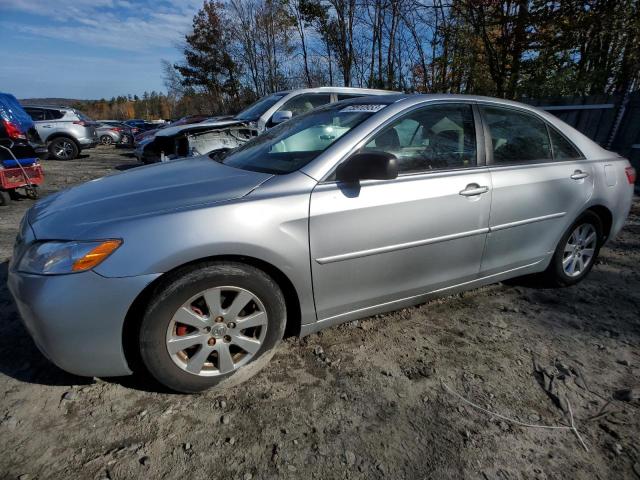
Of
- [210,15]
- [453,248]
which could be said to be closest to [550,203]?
[453,248]

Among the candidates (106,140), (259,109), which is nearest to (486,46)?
(259,109)

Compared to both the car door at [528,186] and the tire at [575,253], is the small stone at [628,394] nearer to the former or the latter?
the car door at [528,186]

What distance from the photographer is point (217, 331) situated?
1915mm

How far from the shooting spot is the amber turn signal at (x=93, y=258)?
64.6 inches

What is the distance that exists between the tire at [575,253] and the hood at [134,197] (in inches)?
99.1

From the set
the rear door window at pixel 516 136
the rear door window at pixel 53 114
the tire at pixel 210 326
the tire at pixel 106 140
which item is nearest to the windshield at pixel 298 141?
the tire at pixel 210 326

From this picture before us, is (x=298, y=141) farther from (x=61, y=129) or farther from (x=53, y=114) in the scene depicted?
(x=53, y=114)

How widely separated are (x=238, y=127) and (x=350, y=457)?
5830 millimetres

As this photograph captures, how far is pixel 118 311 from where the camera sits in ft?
5.52

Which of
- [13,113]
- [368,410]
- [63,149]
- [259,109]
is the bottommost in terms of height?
[63,149]

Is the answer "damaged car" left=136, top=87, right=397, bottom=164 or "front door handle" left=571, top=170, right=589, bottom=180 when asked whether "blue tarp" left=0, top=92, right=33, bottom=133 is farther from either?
"front door handle" left=571, top=170, right=589, bottom=180

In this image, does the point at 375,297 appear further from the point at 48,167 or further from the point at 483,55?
the point at 483,55

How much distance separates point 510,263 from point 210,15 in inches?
1300

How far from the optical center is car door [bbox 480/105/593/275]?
8.52 ft
